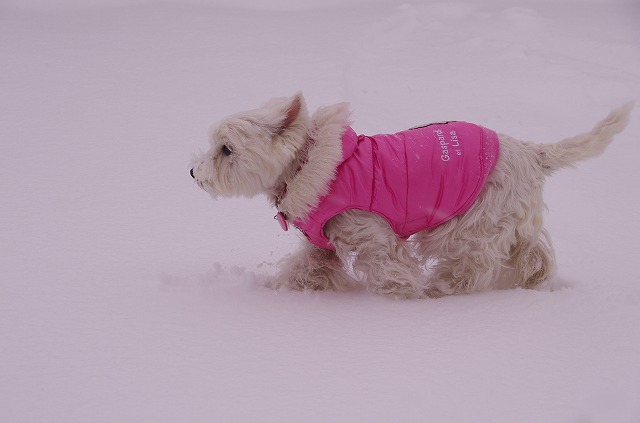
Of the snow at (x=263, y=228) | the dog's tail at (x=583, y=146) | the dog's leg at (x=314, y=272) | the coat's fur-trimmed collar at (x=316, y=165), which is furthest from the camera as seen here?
the dog's leg at (x=314, y=272)

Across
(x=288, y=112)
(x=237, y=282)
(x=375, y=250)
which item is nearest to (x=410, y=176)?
(x=375, y=250)

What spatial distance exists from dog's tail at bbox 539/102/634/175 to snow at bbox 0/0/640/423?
0.60m

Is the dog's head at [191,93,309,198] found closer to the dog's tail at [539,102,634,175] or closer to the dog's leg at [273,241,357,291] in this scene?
the dog's leg at [273,241,357,291]

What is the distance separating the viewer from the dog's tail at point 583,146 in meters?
3.03

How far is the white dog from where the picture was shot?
9.39 feet

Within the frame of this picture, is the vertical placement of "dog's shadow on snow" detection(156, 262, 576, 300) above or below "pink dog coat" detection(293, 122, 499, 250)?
below

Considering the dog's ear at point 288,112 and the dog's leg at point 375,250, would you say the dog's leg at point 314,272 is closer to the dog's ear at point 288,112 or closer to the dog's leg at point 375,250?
the dog's leg at point 375,250

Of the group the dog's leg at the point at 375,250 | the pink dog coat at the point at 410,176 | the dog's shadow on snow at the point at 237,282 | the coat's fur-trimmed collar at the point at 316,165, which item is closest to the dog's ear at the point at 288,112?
the coat's fur-trimmed collar at the point at 316,165

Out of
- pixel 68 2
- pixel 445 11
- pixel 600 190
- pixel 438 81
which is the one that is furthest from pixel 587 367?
pixel 68 2

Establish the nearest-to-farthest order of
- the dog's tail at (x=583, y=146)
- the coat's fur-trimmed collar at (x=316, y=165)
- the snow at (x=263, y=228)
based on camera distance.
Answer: the snow at (x=263, y=228) < the coat's fur-trimmed collar at (x=316, y=165) < the dog's tail at (x=583, y=146)

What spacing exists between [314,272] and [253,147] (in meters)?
0.71

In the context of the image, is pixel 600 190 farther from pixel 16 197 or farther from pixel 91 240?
pixel 16 197

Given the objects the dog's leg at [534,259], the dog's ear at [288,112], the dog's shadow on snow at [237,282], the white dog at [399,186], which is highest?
the dog's ear at [288,112]

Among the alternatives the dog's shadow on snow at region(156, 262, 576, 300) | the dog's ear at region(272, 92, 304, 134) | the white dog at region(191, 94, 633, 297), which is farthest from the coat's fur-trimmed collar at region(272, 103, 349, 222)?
the dog's shadow on snow at region(156, 262, 576, 300)
